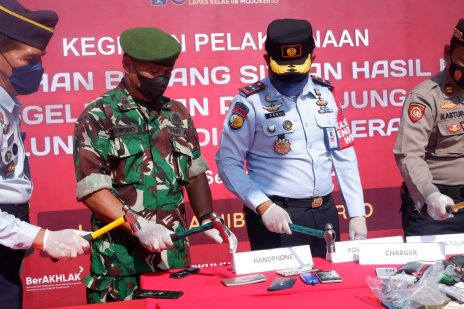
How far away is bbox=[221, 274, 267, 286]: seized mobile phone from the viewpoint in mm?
1860

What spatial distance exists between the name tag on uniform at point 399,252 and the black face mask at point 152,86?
2.94 ft

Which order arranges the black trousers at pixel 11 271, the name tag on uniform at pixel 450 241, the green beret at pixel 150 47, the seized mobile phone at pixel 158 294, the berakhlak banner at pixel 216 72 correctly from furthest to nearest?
the berakhlak banner at pixel 216 72
the green beret at pixel 150 47
the name tag on uniform at pixel 450 241
the black trousers at pixel 11 271
the seized mobile phone at pixel 158 294

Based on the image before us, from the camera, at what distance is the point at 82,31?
357cm

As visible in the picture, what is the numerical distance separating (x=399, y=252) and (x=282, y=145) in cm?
76

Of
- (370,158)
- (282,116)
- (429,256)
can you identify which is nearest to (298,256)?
(429,256)

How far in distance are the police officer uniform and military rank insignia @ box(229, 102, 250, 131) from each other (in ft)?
2.89

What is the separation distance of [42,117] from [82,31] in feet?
1.76

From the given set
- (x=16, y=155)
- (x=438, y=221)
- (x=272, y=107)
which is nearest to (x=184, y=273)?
(x=16, y=155)

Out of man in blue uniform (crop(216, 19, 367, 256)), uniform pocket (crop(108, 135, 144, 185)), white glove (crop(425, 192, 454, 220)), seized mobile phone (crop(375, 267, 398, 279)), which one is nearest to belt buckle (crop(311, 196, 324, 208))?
man in blue uniform (crop(216, 19, 367, 256))

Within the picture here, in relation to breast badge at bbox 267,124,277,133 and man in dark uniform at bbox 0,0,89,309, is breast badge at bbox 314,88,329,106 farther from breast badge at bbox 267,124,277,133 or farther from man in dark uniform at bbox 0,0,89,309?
man in dark uniform at bbox 0,0,89,309

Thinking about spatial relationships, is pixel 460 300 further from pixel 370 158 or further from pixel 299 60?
pixel 370 158

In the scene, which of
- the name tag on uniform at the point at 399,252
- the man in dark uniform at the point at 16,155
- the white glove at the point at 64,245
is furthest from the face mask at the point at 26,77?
the name tag on uniform at the point at 399,252

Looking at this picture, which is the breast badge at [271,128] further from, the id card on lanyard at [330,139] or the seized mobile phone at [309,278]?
the seized mobile phone at [309,278]

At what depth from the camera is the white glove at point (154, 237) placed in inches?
78.0
